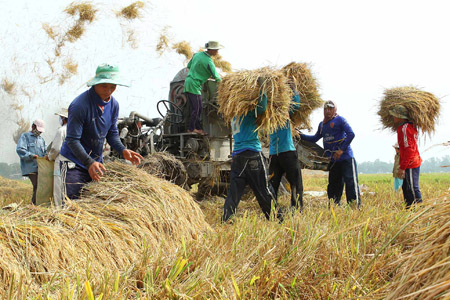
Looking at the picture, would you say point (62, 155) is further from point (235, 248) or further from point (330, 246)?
point (330, 246)

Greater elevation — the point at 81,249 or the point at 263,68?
the point at 263,68

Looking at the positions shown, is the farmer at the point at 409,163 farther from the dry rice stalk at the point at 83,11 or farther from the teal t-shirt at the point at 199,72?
the dry rice stalk at the point at 83,11

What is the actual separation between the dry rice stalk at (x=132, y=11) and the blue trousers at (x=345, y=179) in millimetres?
5514

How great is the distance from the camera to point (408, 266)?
5.25 ft

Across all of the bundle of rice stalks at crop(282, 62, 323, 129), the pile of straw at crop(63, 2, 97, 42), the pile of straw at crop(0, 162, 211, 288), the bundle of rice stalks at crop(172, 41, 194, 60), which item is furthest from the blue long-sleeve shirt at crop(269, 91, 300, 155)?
the pile of straw at crop(63, 2, 97, 42)

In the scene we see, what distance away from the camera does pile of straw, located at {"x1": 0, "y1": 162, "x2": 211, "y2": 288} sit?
250 cm

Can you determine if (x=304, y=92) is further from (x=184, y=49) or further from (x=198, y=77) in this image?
(x=184, y=49)

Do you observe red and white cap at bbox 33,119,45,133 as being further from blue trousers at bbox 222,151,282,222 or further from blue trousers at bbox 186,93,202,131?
blue trousers at bbox 222,151,282,222

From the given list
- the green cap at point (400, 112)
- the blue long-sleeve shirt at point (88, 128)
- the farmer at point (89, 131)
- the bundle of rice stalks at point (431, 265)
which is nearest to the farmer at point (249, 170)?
the farmer at point (89, 131)

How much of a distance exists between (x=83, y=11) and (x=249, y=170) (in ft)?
20.1

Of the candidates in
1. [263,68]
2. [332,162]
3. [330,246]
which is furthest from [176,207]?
[332,162]

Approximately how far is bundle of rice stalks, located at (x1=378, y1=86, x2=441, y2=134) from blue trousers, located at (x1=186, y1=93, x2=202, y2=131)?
326 cm

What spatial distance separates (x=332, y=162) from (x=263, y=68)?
1.95 meters

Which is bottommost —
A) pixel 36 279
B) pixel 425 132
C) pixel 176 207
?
pixel 36 279
